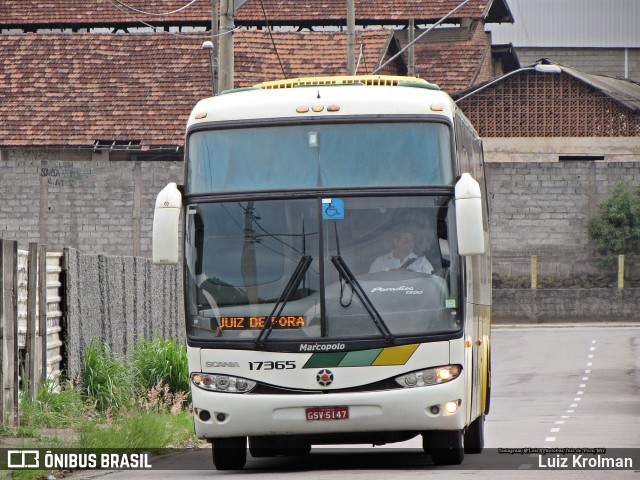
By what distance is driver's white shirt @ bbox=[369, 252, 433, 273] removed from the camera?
1105 cm

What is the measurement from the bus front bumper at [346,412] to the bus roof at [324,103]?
2.34 metres

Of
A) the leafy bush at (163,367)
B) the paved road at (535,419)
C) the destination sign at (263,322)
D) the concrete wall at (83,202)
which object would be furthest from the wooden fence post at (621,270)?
the destination sign at (263,322)

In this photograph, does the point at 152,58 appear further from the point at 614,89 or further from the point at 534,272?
the point at 614,89

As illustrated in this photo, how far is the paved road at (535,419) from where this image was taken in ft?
36.6

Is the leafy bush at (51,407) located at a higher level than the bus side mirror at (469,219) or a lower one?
lower

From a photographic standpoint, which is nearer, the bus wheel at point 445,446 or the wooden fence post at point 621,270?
the bus wheel at point 445,446

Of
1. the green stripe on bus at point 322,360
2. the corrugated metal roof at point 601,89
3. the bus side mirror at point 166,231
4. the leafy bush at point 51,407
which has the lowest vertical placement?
the leafy bush at point 51,407

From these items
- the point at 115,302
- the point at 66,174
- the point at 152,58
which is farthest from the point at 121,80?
the point at 115,302

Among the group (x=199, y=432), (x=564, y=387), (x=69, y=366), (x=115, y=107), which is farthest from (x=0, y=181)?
(x=199, y=432)

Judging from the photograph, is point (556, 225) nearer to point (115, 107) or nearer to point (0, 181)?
point (115, 107)

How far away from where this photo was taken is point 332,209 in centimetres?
1116

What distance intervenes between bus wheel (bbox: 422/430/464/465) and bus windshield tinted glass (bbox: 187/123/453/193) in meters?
2.08

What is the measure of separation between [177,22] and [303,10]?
458 centimetres

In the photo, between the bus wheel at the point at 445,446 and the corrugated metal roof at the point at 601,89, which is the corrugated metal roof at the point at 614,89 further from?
the bus wheel at the point at 445,446
